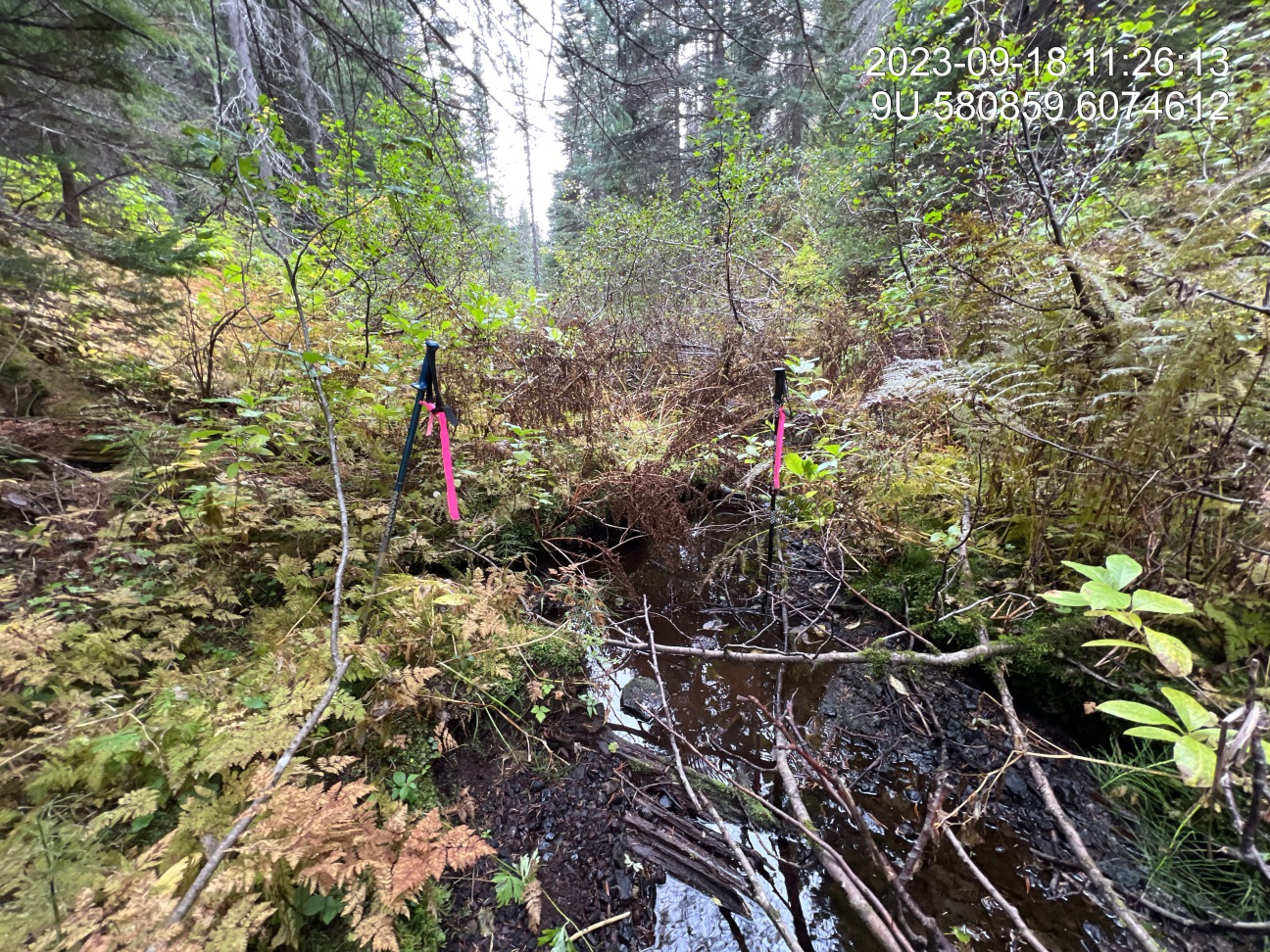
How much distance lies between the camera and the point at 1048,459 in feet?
7.68

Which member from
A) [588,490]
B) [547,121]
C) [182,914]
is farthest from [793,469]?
[182,914]

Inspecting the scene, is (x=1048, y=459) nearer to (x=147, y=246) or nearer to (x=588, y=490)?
(x=588, y=490)

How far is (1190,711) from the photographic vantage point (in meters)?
1.21

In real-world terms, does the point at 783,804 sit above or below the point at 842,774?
below

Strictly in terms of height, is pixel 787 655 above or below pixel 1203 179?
below

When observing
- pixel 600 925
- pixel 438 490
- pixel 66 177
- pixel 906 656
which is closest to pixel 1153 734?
pixel 906 656

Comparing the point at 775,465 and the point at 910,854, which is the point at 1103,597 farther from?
the point at 775,465

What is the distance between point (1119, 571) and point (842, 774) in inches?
59.3

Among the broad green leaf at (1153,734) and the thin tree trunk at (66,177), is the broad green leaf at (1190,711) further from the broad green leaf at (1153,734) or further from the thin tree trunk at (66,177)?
the thin tree trunk at (66,177)

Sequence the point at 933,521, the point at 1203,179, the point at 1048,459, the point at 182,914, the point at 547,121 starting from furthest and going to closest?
the point at 933,521
the point at 547,121
the point at 1048,459
the point at 1203,179
the point at 182,914

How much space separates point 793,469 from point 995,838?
183cm

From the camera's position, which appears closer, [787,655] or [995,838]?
[995,838]

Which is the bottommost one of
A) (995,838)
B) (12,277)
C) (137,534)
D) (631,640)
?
(995,838)

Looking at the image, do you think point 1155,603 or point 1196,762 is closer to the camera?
point 1196,762
